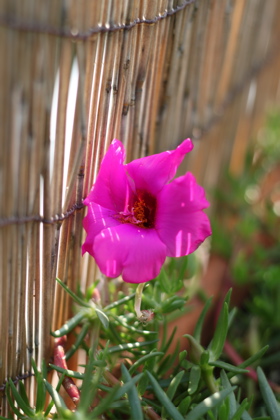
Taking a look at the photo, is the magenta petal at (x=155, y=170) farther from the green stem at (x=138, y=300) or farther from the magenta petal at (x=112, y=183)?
the green stem at (x=138, y=300)

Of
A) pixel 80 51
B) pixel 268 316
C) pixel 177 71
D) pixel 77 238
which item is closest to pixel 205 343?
pixel 268 316

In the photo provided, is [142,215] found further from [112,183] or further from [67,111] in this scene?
[67,111]

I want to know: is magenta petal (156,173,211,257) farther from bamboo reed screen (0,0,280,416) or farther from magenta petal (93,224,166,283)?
bamboo reed screen (0,0,280,416)

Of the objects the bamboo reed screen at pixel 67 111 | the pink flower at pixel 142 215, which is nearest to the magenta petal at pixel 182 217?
the pink flower at pixel 142 215

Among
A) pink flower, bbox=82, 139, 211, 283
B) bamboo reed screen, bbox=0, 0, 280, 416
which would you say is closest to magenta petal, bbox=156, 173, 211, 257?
pink flower, bbox=82, 139, 211, 283

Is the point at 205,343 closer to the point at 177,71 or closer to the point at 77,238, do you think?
the point at 77,238
